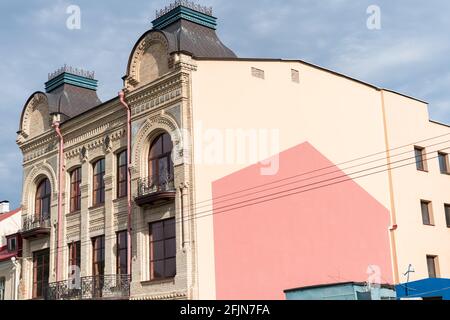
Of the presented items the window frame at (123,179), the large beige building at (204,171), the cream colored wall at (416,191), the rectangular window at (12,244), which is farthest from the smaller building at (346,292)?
the rectangular window at (12,244)

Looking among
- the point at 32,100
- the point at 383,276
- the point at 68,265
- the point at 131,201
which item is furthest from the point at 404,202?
the point at 32,100

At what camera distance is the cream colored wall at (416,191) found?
100 feet

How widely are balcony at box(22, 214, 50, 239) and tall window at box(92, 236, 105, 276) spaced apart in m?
3.80

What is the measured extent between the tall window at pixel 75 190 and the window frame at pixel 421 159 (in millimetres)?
16148

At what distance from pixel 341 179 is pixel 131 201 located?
9.08 metres

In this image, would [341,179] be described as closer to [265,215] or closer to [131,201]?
[265,215]

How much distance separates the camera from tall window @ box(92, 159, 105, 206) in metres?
29.5

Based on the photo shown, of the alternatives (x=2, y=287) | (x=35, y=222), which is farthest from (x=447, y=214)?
(x=2, y=287)

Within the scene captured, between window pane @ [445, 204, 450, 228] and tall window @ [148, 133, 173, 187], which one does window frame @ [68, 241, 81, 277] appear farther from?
window pane @ [445, 204, 450, 228]

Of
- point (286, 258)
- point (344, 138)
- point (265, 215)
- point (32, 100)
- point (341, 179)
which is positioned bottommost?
point (286, 258)

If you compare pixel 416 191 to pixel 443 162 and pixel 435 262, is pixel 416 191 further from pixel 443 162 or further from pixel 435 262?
pixel 435 262

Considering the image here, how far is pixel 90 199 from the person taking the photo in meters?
29.9

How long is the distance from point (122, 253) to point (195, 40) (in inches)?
364

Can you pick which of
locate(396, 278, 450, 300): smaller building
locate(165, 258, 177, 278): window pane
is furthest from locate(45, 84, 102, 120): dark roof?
locate(396, 278, 450, 300): smaller building
